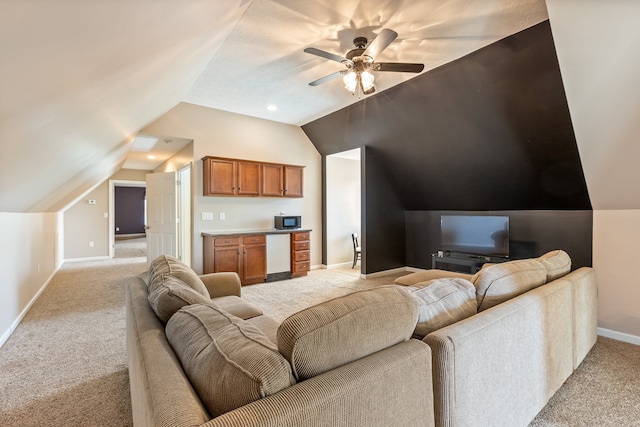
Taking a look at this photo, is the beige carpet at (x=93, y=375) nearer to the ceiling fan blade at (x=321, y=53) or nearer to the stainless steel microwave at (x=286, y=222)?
the stainless steel microwave at (x=286, y=222)

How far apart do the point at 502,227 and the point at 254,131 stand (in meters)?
4.30

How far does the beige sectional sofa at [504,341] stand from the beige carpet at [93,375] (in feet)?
0.73

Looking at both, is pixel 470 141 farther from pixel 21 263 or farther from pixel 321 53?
pixel 21 263

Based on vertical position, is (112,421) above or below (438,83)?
below

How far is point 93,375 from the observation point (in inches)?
84.3

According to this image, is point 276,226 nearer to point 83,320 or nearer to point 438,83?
point 83,320

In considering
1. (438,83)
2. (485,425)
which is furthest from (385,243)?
(485,425)

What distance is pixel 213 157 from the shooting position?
4668 mm

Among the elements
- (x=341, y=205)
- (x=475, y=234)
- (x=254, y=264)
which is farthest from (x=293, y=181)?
(x=475, y=234)

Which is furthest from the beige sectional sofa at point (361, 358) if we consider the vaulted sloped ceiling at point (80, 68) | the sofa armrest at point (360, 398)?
the vaulted sloped ceiling at point (80, 68)

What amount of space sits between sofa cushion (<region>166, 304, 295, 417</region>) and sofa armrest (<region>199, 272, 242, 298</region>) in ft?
4.98

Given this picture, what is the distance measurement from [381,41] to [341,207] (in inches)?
161

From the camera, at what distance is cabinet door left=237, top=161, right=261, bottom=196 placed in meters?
4.93

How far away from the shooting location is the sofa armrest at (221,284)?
2.50m
